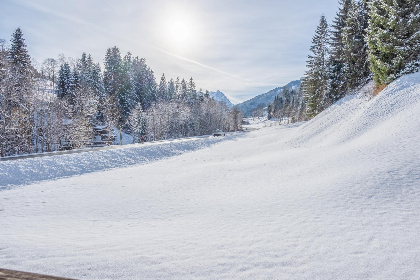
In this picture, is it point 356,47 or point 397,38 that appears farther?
point 356,47

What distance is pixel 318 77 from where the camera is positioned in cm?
3631

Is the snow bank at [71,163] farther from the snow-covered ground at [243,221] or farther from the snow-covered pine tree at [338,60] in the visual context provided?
the snow-covered pine tree at [338,60]

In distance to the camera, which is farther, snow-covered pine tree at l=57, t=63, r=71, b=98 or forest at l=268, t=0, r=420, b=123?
snow-covered pine tree at l=57, t=63, r=71, b=98

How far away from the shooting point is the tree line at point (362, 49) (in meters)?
18.6

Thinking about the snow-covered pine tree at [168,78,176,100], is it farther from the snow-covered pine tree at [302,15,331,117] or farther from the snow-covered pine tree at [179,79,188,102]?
the snow-covered pine tree at [302,15,331,117]

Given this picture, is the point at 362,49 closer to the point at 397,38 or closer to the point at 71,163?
the point at 397,38

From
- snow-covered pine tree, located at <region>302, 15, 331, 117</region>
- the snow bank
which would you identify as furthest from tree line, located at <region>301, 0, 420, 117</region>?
the snow bank

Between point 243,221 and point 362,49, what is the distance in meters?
30.7

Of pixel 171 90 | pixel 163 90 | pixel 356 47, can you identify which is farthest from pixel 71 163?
pixel 171 90

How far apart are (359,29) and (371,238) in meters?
33.1

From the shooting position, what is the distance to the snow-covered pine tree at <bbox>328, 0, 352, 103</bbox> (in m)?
31.5

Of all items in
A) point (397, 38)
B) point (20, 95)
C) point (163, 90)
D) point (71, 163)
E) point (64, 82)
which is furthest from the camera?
point (163, 90)

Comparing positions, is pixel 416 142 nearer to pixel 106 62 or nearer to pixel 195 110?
pixel 195 110

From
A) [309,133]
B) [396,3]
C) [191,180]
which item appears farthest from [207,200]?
[396,3]
